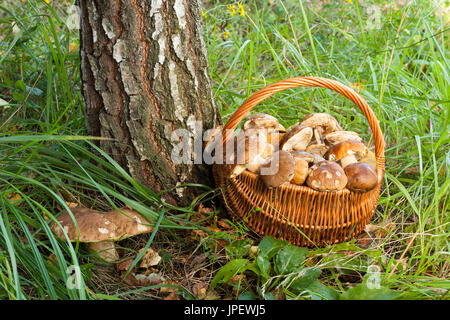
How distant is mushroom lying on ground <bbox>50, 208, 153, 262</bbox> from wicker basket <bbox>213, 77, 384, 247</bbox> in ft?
1.51

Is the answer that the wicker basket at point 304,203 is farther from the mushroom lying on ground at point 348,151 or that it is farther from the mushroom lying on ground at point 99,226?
the mushroom lying on ground at point 99,226

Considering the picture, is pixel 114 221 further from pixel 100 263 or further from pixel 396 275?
pixel 396 275

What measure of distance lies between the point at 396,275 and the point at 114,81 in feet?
4.88

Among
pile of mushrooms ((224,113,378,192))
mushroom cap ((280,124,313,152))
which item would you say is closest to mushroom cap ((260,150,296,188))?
pile of mushrooms ((224,113,378,192))

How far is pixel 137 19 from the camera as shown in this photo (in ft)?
5.82

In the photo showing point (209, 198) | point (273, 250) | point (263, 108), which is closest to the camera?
point (273, 250)

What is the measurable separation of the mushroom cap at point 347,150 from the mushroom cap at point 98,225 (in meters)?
0.92

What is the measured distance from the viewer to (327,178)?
1.72 metres

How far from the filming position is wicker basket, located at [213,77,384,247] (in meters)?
1.78

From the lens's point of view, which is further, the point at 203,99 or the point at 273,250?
the point at 203,99

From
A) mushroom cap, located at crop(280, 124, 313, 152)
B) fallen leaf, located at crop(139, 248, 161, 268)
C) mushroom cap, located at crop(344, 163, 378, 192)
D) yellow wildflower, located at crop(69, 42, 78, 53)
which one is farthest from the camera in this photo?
yellow wildflower, located at crop(69, 42, 78, 53)

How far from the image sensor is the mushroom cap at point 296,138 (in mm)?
1957

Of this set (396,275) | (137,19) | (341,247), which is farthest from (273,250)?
(137,19)

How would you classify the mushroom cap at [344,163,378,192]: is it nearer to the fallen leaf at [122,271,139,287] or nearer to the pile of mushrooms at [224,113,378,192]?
the pile of mushrooms at [224,113,378,192]
